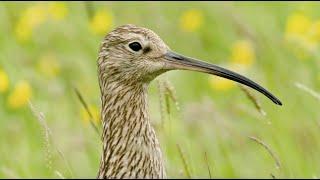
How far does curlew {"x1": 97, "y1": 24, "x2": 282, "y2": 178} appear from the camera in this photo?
572 centimetres

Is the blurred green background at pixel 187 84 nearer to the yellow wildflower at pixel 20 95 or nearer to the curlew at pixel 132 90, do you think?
the yellow wildflower at pixel 20 95

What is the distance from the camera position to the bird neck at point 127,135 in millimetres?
5695

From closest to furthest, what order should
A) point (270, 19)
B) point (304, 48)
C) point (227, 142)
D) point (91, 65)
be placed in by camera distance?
point (304, 48) → point (227, 142) → point (91, 65) → point (270, 19)

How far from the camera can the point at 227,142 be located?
846 centimetres

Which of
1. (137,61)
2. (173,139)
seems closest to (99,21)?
(173,139)

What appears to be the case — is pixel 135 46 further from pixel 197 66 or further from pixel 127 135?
pixel 127 135

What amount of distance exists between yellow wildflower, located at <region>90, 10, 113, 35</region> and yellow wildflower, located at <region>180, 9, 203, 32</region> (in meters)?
0.84

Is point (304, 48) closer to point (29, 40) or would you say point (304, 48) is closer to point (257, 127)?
point (257, 127)

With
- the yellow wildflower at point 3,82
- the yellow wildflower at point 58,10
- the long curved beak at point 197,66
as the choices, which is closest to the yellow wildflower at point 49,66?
the yellow wildflower at point 58,10

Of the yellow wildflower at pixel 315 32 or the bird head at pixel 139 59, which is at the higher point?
the yellow wildflower at pixel 315 32

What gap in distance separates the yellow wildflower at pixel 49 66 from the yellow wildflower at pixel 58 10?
30 cm

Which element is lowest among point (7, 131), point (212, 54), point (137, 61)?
point (7, 131)

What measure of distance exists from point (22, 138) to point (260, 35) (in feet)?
6.37

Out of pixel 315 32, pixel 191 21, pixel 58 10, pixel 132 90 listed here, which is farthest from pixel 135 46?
pixel 191 21
